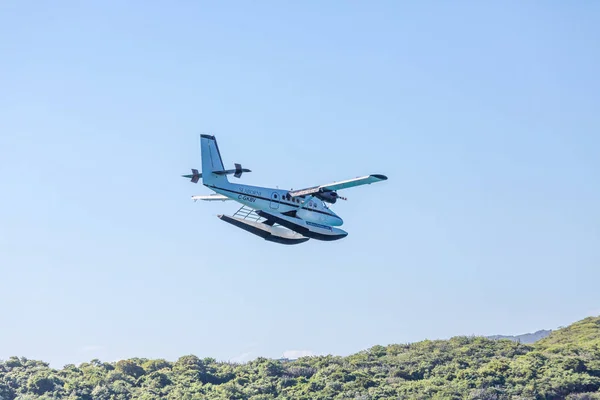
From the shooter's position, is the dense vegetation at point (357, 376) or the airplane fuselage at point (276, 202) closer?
the airplane fuselage at point (276, 202)

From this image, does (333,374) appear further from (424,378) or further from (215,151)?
(215,151)

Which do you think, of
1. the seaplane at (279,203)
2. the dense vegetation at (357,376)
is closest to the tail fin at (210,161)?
the seaplane at (279,203)

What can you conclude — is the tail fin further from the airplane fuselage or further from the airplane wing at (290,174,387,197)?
the airplane wing at (290,174,387,197)

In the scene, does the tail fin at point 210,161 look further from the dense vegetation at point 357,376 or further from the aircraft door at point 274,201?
the dense vegetation at point 357,376

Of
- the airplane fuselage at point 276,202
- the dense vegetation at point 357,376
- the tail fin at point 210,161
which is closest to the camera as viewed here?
the tail fin at point 210,161

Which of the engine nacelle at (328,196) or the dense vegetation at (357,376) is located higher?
the engine nacelle at (328,196)

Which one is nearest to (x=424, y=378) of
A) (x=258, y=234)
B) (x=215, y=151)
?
(x=258, y=234)

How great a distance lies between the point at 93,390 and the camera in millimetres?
75812

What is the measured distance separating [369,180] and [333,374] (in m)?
25.8

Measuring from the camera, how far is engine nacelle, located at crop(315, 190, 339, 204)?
58.1m

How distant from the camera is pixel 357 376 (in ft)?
248

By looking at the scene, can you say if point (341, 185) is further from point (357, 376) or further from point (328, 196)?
point (357, 376)

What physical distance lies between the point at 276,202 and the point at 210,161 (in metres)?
4.56

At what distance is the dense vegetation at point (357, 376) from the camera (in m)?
70.3
